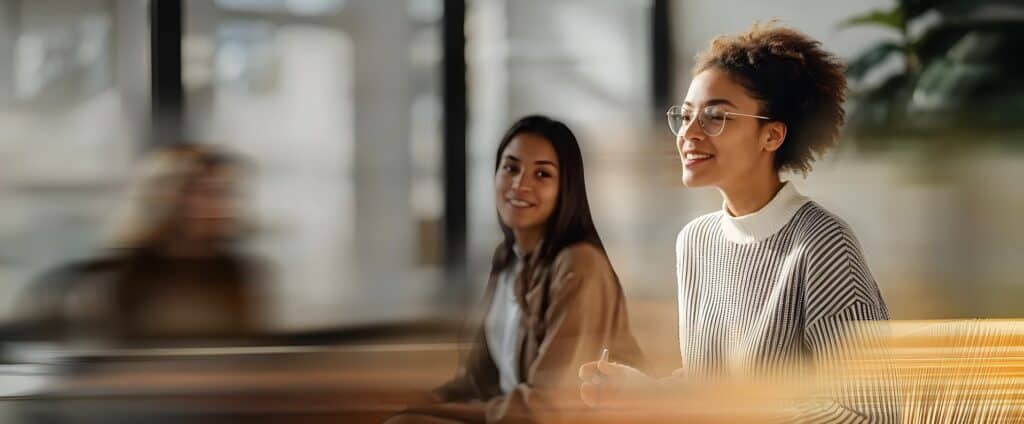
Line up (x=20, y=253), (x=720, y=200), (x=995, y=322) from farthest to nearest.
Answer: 1. (x=995, y=322)
2. (x=720, y=200)
3. (x=20, y=253)

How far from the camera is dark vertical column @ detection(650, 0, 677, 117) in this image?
5.58 feet

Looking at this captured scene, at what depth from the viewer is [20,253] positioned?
1.59 meters

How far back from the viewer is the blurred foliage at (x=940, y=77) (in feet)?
5.87

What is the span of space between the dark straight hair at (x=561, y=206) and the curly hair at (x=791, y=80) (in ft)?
A: 0.75

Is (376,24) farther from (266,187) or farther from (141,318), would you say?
(141,318)

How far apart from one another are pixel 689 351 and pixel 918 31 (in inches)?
24.6

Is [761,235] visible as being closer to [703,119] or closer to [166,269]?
[703,119]

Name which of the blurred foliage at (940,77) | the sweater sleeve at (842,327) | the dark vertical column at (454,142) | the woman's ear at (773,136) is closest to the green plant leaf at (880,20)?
the blurred foliage at (940,77)

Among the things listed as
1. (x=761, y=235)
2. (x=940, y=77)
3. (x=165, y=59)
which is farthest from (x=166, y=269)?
(x=940, y=77)

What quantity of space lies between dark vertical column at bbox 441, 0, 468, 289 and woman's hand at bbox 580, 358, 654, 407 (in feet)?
0.78

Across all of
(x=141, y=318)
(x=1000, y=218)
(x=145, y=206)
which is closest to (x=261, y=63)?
(x=145, y=206)

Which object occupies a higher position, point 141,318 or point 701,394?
point 141,318

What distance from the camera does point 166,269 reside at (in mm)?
1630

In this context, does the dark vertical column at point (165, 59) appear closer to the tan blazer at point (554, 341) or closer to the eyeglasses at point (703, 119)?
the tan blazer at point (554, 341)
